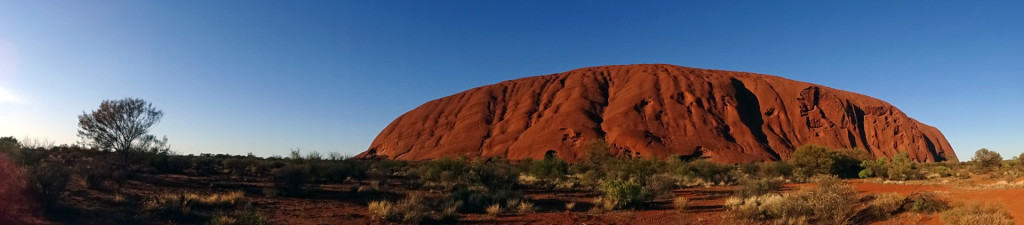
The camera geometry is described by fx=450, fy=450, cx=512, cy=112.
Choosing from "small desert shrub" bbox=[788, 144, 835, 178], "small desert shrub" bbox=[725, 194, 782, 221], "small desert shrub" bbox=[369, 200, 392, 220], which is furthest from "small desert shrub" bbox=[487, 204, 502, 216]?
"small desert shrub" bbox=[788, 144, 835, 178]

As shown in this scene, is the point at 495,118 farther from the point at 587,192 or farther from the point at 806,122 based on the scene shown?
the point at 587,192

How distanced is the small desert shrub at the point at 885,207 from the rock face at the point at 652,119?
138 feet

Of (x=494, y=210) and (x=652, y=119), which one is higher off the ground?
(x=652, y=119)

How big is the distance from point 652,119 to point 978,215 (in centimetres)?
5659

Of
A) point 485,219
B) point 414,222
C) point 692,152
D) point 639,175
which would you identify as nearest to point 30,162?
point 414,222

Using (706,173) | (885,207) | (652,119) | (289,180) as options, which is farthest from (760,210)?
(652,119)

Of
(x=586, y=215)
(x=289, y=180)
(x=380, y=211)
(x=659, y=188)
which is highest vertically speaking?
(x=289, y=180)

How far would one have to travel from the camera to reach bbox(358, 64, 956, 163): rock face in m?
59.0

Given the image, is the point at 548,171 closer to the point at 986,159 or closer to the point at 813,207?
the point at 813,207

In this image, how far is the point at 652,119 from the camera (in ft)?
210

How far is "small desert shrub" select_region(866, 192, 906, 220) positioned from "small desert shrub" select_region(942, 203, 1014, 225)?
1188mm

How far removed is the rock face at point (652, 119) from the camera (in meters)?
59.0

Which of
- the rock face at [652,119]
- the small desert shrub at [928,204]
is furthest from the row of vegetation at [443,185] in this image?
the rock face at [652,119]

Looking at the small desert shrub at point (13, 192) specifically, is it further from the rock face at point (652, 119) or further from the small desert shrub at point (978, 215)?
the rock face at point (652, 119)
